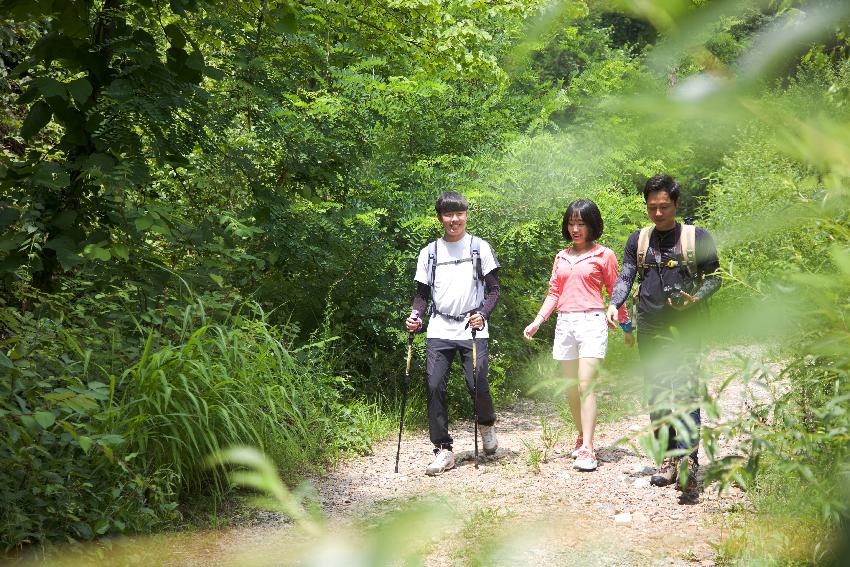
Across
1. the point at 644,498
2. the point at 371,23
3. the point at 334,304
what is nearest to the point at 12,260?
the point at 334,304

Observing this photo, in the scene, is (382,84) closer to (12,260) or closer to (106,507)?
(12,260)

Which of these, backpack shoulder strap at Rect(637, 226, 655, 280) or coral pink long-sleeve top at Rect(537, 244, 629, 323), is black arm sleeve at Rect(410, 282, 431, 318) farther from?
backpack shoulder strap at Rect(637, 226, 655, 280)

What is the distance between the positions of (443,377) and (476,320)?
0.53 m

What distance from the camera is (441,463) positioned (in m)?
6.19

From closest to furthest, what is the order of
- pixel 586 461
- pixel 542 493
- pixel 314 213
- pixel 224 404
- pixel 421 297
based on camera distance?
pixel 224 404 < pixel 542 493 < pixel 586 461 < pixel 421 297 < pixel 314 213

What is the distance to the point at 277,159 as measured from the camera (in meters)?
6.98

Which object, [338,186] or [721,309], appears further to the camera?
[338,186]

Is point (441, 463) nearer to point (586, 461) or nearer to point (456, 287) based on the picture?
point (586, 461)

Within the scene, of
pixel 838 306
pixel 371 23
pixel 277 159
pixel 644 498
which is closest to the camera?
pixel 838 306

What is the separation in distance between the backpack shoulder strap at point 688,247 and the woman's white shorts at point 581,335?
3.45 ft

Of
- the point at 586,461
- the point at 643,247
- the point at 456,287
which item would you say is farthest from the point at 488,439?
the point at 643,247

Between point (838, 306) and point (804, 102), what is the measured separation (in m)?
0.34

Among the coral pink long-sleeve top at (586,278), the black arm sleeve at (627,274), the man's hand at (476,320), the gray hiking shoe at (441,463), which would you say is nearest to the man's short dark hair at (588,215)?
the coral pink long-sleeve top at (586,278)

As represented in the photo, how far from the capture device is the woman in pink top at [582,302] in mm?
6148
